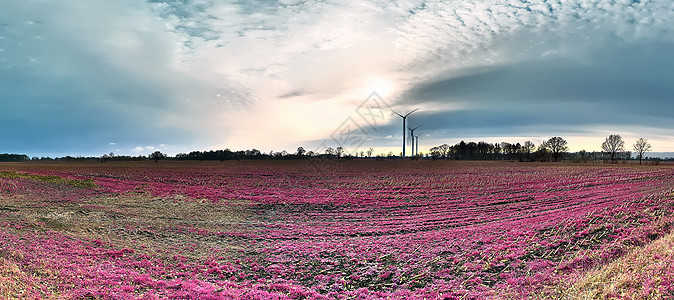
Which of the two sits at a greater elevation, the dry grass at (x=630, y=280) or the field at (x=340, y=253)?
the dry grass at (x=630, y=280)

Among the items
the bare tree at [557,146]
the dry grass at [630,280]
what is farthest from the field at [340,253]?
the bare tree at [557,146]

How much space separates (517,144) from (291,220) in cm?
19735

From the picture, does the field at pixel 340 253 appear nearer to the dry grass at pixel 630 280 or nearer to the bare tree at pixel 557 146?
the dry grass at pixel 630 280

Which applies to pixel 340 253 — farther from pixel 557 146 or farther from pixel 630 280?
pixel 557 146

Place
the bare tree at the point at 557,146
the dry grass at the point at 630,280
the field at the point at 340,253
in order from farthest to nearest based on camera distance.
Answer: the bare tree at the point at 557,146
the field at the point at 340,253
the dry grass at the point at 630,280

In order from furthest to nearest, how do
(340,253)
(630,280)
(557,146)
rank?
1. (557,146)
2. (340,253)
3. (630,280)

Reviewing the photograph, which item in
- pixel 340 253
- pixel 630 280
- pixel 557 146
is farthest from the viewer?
pixel 557 146

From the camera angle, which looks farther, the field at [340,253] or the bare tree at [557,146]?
the bare tree at [557,146]

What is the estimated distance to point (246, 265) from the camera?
12039 millimetres

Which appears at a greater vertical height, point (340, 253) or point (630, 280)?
point (630, 280)

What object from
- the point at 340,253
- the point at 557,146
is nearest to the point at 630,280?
the point at 340,253

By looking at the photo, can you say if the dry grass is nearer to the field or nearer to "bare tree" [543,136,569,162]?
the field

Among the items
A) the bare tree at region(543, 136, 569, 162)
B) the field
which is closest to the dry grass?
the field

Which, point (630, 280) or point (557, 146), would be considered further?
point (557, 146)
